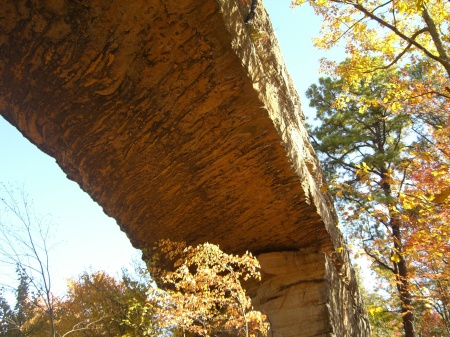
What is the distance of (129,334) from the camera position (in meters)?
6.50

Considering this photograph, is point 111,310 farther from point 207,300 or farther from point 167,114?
point 167,114

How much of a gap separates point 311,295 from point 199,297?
7.72ft

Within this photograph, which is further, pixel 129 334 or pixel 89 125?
pixel 129 334

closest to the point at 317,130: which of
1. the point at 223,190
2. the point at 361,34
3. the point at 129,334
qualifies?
the point at 361,34

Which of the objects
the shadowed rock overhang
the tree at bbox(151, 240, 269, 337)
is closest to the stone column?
the shadowed rock overhang

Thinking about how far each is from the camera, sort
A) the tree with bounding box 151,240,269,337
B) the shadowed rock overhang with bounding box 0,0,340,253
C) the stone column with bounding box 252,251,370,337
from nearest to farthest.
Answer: the shadowed rock overhang with bounding box 0,0,340,253 → the tree with bounding box 151,240,269,337 → the stone column with bounding box 252,251,370,337

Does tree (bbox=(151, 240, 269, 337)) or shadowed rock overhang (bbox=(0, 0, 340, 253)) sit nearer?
shadowed rock overhang (bbox=(0, 0, 340, 253))

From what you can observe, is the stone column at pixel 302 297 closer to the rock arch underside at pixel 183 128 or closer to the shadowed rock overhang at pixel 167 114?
the rock arch underside at pixel 183 128

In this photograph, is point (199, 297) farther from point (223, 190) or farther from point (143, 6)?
point (143, 6)

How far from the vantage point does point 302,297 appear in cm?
625

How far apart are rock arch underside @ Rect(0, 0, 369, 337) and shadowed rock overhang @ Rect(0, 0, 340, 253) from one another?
2 cm

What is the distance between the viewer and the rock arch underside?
3881 mm

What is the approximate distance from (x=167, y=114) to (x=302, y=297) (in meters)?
4.07

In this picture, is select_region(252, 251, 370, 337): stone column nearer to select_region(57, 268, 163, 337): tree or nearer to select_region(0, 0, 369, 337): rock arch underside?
select_region(0, 0, 369, 337): rock arch underside
